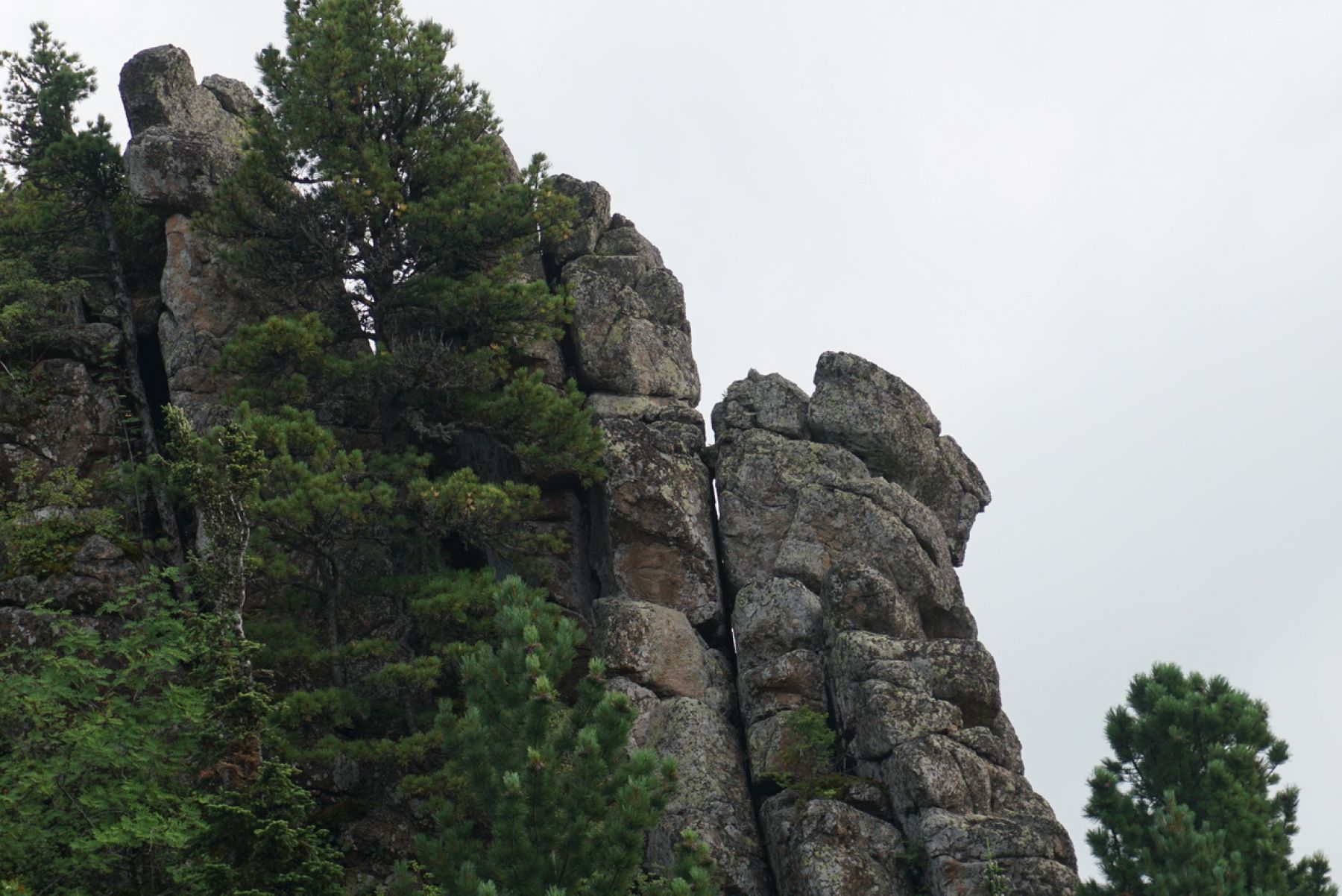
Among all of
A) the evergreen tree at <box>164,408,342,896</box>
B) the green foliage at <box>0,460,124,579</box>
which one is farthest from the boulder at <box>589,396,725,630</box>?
the green foliage at <box>0,460,124,579</box>

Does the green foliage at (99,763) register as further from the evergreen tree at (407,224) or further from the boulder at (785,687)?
the boulder at (785,687)

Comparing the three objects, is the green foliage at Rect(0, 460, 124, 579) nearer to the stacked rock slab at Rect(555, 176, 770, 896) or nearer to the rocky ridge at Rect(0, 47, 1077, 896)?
the rocky ridge at Rect(0, 47, 1077, 896)

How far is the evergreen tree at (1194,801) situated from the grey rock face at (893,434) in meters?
10.2

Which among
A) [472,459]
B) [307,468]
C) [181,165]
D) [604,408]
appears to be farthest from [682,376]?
[181,165]

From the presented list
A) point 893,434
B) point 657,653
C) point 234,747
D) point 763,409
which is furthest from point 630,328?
point 234,747

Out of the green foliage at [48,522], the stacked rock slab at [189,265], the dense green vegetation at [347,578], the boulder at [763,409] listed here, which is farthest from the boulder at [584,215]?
the green foliage at [48,522]

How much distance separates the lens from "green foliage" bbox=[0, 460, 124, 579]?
25.0 meters

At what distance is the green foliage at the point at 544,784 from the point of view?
18.8 meters

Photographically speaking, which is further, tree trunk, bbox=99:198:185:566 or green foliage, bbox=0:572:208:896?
tree trunk, bbox=99:198:185:566

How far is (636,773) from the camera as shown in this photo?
19.3 m

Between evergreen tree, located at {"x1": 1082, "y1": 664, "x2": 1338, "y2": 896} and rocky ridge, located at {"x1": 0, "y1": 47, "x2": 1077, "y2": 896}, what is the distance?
7.54 ft

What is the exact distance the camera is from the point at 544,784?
19031 mm

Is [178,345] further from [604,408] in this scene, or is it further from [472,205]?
[604,408]

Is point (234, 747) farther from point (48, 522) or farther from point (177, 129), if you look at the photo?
point (177, 129)
